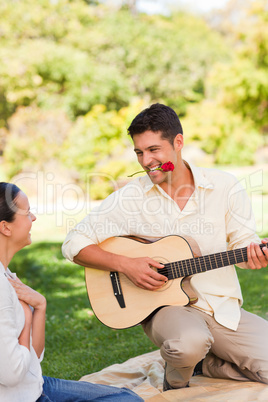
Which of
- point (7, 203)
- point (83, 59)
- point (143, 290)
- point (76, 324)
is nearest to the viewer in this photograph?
point (7, 203)

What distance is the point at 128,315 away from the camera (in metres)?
3.06

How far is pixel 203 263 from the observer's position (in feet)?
9.37

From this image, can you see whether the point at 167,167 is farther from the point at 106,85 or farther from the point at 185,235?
the point at 106,85

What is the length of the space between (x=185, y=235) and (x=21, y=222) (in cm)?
128

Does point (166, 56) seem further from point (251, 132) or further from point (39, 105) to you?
point (39, 105)

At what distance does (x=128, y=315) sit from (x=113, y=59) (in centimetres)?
1775

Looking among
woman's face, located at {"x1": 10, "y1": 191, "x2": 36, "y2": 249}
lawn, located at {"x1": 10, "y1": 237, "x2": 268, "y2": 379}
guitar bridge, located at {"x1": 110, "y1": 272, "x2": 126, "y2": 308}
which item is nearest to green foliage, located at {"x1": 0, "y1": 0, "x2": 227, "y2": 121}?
lawn, located at {"x1": 10, "y1": 237, "x2": 268, "y2": 379}

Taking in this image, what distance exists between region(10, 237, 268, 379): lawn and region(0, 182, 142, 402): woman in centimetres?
135

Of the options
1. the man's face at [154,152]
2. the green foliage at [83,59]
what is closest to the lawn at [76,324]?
the man's face at [154,152]

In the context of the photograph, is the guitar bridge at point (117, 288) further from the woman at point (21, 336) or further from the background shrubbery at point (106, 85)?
the background shrubbery at point (106, 85)

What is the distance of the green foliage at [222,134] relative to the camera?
60.4 ft

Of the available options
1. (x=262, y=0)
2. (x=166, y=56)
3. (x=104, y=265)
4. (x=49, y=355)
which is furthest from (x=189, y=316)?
(x=166, y=56)

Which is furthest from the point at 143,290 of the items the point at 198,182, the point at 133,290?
the point at 198,182

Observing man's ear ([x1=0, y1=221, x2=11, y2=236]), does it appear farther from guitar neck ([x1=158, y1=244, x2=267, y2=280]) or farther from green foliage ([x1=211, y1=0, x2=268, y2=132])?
green foliage ([x1=211, y1=0, x2=268, y2=132])
